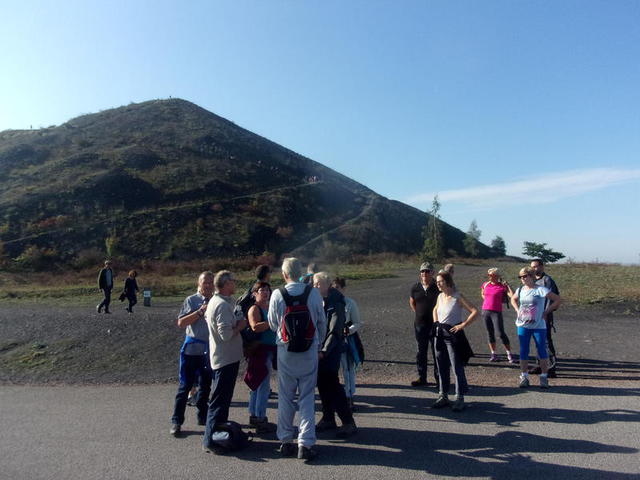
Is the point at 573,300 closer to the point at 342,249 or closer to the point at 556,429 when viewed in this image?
the point at 556,429

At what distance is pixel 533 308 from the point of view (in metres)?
7.23

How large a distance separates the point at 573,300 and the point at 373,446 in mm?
14348

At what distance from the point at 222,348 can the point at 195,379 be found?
3.21 ft

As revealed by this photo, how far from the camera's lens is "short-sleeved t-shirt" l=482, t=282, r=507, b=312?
9.03m

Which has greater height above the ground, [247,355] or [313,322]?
[313,322]

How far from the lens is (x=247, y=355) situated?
5680 mm

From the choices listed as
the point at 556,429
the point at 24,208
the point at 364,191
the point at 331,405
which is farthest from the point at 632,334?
the point at 364,191

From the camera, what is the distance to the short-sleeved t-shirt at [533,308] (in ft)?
23.7

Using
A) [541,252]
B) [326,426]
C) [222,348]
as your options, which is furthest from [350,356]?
[541,252]

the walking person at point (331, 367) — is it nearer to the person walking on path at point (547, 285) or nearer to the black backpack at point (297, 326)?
the black backpack at point (297, 326)

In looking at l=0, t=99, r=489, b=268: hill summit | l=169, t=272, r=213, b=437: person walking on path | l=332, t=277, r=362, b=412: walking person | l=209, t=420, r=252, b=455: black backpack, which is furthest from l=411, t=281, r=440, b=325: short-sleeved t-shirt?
l=0, t=99, r=489, b=268: hill summit

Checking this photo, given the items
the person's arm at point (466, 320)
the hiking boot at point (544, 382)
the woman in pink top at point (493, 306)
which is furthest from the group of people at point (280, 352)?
the woman in pink top at point (493, 306)

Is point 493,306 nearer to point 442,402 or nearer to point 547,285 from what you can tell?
point 547,285

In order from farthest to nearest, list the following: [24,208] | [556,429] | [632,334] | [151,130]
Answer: [151,130]
[24,208]
[632,334]
[556,429]
